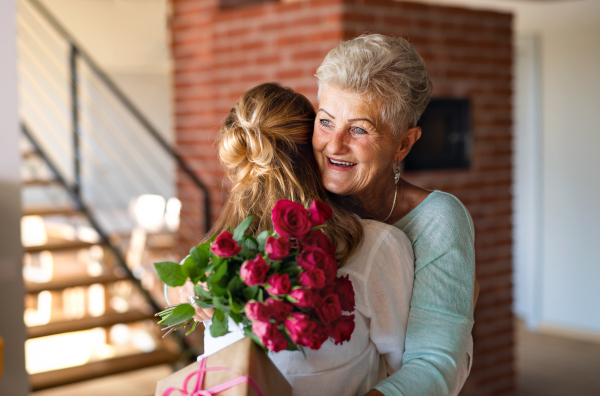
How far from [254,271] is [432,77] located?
268 centimetres

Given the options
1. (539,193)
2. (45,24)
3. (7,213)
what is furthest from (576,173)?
(45,24)

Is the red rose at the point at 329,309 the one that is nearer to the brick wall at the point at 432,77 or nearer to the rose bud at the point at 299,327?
the rose bud at the point at 299,327

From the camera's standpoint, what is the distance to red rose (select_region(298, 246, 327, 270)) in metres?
0.92

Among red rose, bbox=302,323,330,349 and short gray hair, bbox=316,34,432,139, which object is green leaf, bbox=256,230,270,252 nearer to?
red rose, bbox=302,323,330,349

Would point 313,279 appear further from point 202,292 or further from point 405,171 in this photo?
point 405,171

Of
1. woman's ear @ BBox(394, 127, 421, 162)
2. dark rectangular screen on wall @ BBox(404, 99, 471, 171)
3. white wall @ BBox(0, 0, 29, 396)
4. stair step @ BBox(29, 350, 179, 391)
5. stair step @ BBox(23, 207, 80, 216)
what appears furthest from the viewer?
stair step @ BBox(23, 207, 80, 216)

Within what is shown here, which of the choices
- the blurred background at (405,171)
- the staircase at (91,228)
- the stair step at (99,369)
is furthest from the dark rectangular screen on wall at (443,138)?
the stair step at (99,369)

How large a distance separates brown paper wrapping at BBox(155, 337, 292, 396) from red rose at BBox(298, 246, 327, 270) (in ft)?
0.56

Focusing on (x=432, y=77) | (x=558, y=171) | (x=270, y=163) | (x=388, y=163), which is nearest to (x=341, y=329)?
(x=270, y=163)

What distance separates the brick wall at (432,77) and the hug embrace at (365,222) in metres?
1.90

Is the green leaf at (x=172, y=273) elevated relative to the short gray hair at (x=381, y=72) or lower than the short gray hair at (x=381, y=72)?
lower

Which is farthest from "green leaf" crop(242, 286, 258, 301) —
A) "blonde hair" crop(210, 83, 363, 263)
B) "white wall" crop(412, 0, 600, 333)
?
"white wall" crop(412, 0, 600, 333)

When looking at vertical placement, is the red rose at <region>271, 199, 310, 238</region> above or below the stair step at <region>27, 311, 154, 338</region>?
above

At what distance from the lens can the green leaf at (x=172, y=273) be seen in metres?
0.98
